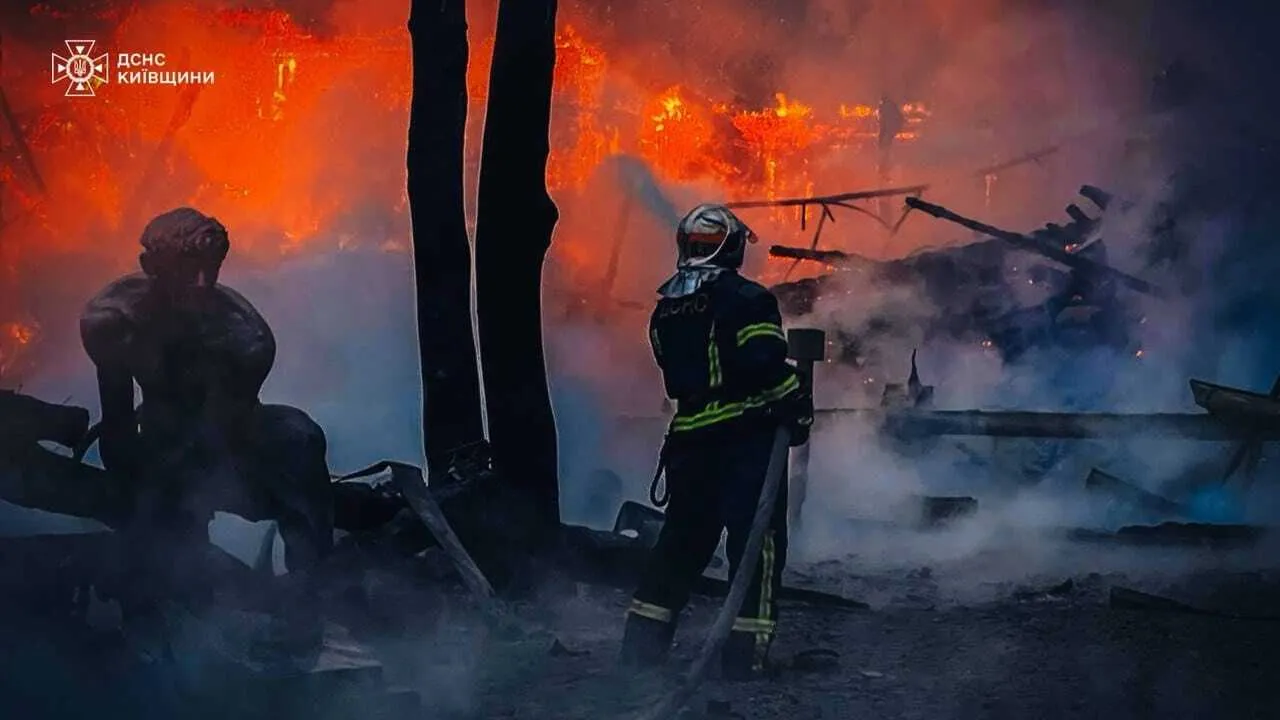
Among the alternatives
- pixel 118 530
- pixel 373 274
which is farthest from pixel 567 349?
pixel 118 530

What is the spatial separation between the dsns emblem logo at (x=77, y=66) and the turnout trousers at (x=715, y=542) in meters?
8.47

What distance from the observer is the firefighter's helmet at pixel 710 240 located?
6266 millimetres

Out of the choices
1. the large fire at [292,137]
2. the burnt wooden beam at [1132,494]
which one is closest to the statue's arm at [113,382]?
the large fire at [292,137]

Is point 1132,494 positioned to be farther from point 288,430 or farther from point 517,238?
point 288,430

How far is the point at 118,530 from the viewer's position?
6.66 meters

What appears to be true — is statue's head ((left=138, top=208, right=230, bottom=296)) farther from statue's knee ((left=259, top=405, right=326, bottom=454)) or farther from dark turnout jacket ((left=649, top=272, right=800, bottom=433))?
dark turnout jacket ((left=649, top=272, right=800, bottom=433))

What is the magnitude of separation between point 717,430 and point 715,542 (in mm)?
555

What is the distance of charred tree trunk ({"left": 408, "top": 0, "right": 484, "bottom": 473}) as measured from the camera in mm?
8039

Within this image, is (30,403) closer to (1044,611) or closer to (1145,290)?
(1044,611)

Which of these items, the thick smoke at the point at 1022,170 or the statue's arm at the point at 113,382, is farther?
the thick smoke at the point at 1022,170

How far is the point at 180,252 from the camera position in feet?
21.7

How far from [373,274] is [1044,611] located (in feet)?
23.8

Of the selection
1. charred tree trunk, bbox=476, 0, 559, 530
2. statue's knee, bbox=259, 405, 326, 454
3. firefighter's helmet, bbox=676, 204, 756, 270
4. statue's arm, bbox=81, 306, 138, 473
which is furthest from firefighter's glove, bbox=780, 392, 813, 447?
statue's arm, bbox=81, 306, 138, 473

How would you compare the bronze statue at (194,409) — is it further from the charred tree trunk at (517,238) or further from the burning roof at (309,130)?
the burning roof at (309,130)
